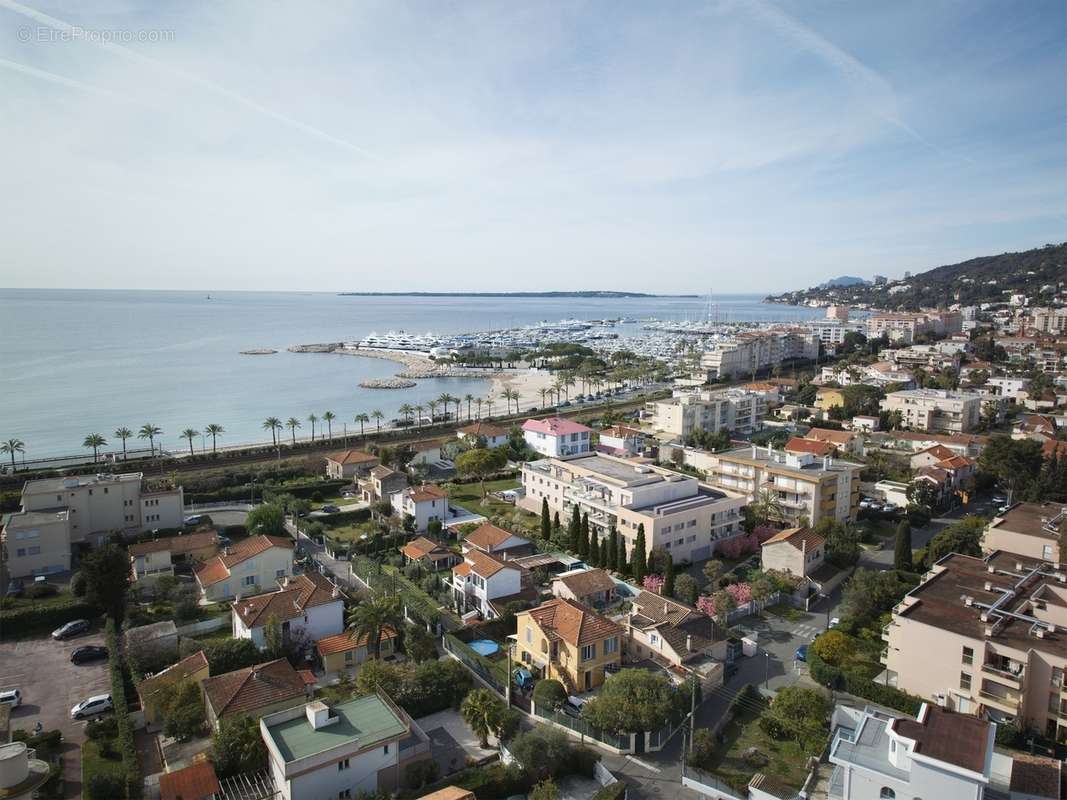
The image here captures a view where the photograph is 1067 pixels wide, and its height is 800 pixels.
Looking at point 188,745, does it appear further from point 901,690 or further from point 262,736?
point 901,690

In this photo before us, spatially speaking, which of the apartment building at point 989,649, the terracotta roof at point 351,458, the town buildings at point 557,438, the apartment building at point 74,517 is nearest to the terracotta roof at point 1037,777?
the apartment building at point 989,649

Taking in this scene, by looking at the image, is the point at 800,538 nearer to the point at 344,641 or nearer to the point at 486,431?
the point at 344,641

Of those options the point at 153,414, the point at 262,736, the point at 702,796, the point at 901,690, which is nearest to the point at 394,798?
the point at 262,736

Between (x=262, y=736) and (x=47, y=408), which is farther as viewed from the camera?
(x=47, y=408)

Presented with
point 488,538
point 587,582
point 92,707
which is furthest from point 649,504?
point 92,707

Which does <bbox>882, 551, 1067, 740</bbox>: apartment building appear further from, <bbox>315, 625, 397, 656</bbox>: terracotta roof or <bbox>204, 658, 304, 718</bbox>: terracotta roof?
<bbox>204, 658, 304, 718</bbox>: terracotta roof

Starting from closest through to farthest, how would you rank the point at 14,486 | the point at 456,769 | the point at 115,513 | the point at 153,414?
1. the point at 456,769
2. the point at 115,513
3. the point at 14,486
4. the point at 153,414

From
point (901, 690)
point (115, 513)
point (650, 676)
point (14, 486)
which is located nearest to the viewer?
point (650, 676)
